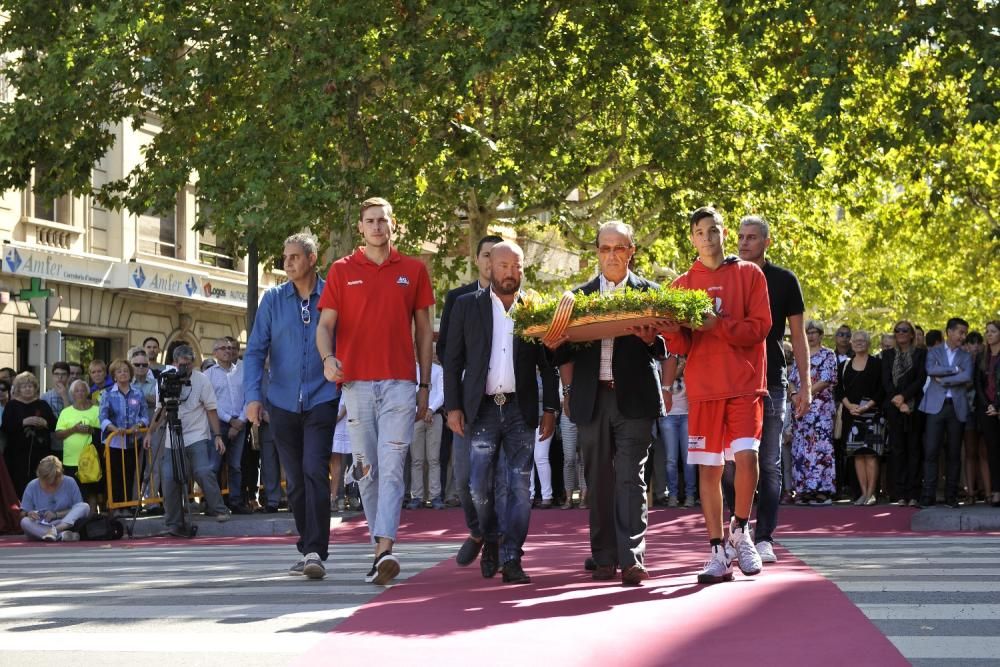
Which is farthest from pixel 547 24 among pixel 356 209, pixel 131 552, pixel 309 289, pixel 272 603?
pixel 272 603

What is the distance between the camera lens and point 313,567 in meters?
10.3

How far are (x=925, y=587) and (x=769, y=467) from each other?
5.80 feet

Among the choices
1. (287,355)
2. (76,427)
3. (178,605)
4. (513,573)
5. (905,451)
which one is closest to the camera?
(178,605)

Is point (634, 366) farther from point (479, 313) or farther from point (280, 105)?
point (280, 105)

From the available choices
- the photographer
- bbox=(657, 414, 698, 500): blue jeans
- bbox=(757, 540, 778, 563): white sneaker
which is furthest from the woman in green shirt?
bbox=(757, 540, 778, 563): white sneaker

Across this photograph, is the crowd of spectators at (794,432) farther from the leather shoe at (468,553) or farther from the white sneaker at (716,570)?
the white sneaker at (716,570)

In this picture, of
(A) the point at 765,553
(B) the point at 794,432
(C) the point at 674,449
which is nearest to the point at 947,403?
(B) the point at 794,432

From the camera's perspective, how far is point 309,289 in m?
10.9

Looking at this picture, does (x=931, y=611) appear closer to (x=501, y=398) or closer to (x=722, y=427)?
(x=722, y=427)

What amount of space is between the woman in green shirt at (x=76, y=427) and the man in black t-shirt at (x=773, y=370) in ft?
33.2

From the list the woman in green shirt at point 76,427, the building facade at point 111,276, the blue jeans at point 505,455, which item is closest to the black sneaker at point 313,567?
the blue jeans at point 505,455

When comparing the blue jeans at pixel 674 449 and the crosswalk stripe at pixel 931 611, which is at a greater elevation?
the blue jeans at pixel 674 449

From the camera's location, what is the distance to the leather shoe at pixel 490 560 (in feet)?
33.7

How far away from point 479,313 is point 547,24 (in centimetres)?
1461
